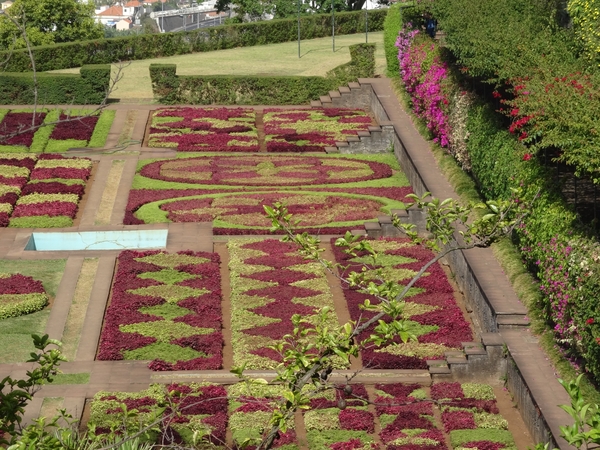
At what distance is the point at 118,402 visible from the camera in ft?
63.9

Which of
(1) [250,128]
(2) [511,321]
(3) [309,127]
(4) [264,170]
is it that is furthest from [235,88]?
(2) [511,321]

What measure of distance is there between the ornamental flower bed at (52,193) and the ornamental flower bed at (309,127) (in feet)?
23.2

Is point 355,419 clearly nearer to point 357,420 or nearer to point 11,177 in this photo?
point 357,420

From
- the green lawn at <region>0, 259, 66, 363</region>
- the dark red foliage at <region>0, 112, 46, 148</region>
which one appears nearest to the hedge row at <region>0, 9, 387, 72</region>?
the dark red foliage at <region>0, 112, 46, 148</region>

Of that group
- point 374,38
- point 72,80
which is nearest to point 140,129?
point 72,80

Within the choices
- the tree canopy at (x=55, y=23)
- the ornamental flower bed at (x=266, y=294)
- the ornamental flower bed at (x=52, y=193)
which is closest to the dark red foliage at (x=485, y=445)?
the ornamental flower bed at (x=266, y=294)

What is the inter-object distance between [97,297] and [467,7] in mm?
16994

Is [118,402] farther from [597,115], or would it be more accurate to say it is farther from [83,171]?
[83,171]

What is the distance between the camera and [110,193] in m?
33.6

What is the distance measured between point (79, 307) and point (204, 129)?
18387mm

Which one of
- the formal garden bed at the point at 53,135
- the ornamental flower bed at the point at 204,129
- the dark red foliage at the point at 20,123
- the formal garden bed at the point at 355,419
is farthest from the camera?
the ornamental flower bed at the point at 204,129

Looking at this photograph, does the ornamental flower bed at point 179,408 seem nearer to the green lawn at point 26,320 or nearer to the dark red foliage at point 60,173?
the green lawn at point 26,320

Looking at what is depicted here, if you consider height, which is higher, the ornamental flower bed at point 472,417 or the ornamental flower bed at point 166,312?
the ornamental flower bed at point 472,417

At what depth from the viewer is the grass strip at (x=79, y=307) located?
2216 centimetres
